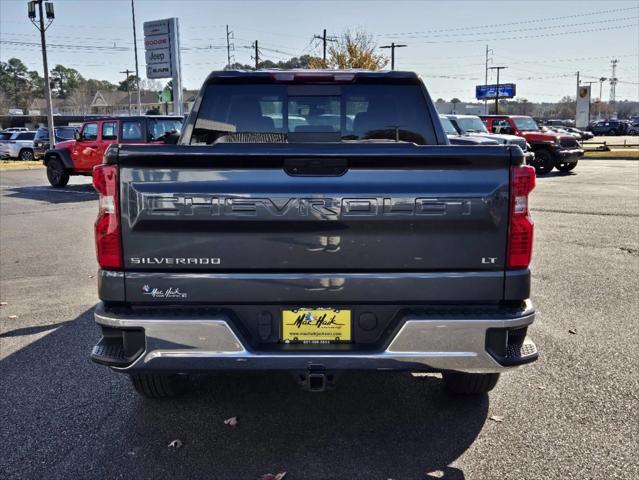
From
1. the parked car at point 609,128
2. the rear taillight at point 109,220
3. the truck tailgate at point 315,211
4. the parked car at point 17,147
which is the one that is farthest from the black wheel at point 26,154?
the parked car at point 609,128

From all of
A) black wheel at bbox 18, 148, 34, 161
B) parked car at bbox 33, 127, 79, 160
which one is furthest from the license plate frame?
black wheel at bbox 18, 148, 34, 161

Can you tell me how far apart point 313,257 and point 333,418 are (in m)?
1.29

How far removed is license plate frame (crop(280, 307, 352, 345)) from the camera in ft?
9.84

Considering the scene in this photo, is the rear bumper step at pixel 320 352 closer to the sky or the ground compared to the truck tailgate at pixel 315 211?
closer to the ground

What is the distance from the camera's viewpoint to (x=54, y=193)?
17703mm

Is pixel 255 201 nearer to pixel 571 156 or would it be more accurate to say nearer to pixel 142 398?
pixel 142 398

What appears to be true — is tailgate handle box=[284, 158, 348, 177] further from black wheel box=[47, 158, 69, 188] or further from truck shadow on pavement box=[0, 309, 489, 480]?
black wheel box=[47, 158, 69, 188]

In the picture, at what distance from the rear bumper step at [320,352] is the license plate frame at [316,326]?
7 centimetres

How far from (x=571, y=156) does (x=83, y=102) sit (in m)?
116

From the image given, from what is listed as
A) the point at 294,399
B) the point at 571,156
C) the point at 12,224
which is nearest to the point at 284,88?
the point at 294,399

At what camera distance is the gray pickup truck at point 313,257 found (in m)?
2.88

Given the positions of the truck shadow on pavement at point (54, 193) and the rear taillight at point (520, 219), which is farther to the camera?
the truck shadow on pavement at point (54, 193)

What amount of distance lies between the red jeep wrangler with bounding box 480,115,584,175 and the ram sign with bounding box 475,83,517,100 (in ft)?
238

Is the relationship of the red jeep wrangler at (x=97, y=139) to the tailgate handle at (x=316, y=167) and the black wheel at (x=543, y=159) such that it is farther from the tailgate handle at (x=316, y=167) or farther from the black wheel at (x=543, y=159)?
the tailgate handle at (x=316, y=167)
